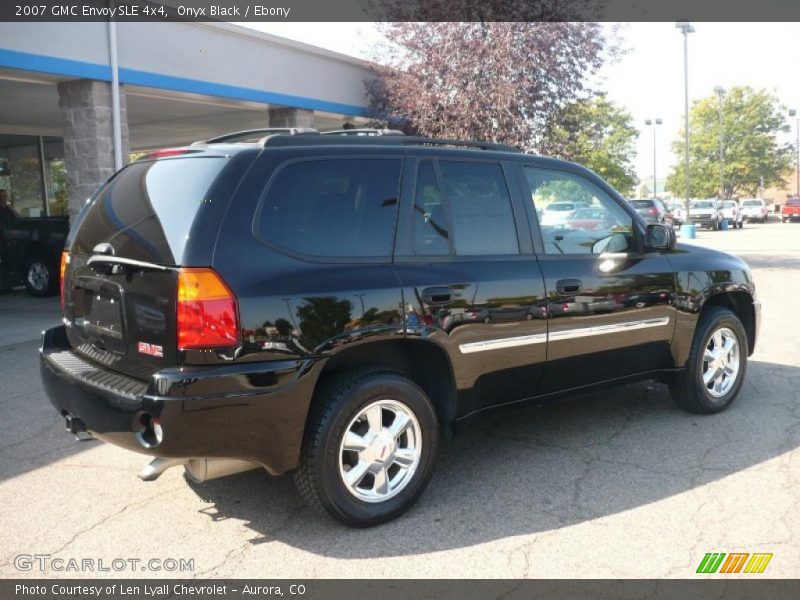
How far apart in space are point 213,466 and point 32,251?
11452 millimetres

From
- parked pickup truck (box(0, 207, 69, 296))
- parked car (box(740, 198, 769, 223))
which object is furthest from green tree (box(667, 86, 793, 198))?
parked pickup truck (box(0, 207, 69, 296))

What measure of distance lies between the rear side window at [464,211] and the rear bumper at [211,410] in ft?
3.43

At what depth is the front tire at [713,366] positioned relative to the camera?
5371mm

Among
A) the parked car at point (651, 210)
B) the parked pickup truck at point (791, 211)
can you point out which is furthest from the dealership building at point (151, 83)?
the parked pickup truck at point (791, 211)

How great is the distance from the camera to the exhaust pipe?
3.43 metres

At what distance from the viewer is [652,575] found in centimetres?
325

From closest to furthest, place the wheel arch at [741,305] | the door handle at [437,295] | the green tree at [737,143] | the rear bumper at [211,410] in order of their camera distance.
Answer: the rear bumper at [211,410] → the door handle at [437,295] → the wheel arch at [741,305] → the green tree at [737,143]

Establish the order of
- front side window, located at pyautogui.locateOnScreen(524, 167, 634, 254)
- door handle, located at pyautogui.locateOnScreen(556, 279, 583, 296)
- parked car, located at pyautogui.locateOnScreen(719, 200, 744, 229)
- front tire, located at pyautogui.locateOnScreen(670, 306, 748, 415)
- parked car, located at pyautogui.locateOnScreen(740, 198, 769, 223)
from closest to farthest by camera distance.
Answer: door handle, located at pyautogui.locateOnScreen(556, 279, 583, 296) → front side window, located at pyautogui.locateOnScreen(524, 167, 634, 254) → front tire, located at pyautogui.locateOnScreen(670, 306, 748, 415) → parked car, located at pyautogui.locateOnScreen(719, 200, 744, 229) → parked car, located at pyautogui.locateOnScreen(740, 198, 769, 223)

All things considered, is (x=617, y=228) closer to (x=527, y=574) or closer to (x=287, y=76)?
(x=527, y=574)

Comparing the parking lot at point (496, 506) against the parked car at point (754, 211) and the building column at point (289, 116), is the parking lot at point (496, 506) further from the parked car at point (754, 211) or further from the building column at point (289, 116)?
the parked car at point (754, 211)

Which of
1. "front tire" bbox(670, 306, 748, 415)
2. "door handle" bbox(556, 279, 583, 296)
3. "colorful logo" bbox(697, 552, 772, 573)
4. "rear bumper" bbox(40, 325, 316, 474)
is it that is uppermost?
"door handle" bbox(556, 279, 583, 296)

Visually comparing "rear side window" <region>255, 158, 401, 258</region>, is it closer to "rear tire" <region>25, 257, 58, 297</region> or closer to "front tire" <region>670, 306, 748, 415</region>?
"front tire" <region>670, 306, 748, 415</region>

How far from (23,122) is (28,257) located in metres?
6.04

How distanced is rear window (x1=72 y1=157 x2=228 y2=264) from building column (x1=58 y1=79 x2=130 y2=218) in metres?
6.90
